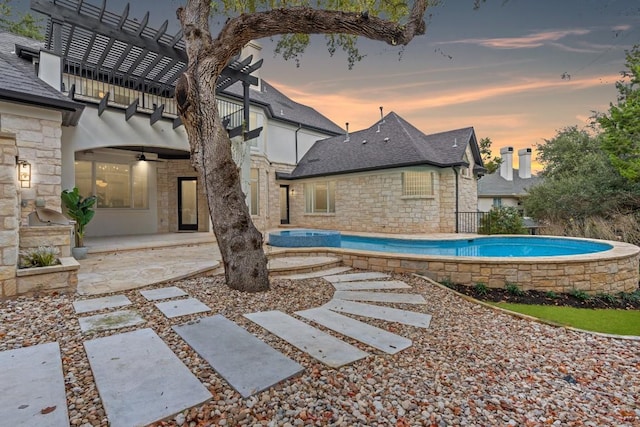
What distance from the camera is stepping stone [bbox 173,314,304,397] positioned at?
2.34 meters

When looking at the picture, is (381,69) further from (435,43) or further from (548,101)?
(548,101)

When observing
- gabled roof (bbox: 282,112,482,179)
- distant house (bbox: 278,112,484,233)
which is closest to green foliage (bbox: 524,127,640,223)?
distant house (bbox: 278,112,484,233)

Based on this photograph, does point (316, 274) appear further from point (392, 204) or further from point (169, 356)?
point (392, 204)

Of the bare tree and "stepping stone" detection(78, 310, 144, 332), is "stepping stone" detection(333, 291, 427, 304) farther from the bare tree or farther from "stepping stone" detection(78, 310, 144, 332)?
"stepping stone" detection(78, 310, 144, 332)

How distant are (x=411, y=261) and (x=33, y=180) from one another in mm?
8628

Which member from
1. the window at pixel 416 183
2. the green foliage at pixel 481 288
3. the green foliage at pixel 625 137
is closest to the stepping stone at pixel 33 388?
the green foliage at pixel 481 288

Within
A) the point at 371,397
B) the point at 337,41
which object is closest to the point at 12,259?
the point at 371,397

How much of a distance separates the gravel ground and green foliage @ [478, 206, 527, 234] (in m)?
9.12

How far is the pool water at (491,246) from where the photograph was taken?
9123 millimetres

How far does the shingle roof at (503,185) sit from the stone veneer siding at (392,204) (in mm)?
9321

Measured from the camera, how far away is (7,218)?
4.08 meters

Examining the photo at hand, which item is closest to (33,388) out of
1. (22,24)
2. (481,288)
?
(481,288)

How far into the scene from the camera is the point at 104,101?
868 cm

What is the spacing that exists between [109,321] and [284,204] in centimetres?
1488
